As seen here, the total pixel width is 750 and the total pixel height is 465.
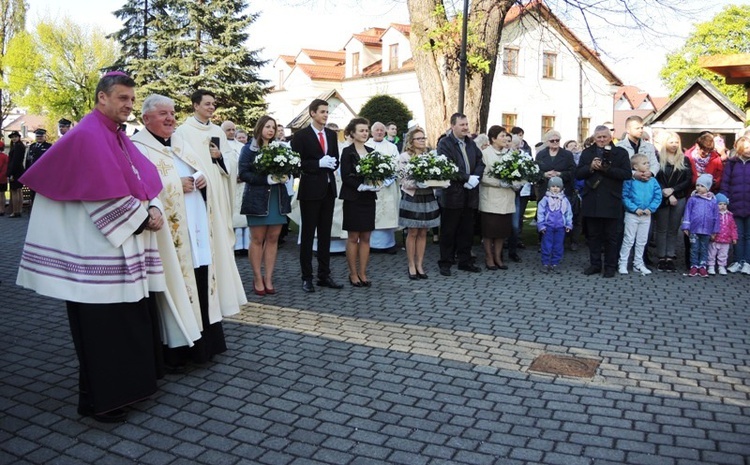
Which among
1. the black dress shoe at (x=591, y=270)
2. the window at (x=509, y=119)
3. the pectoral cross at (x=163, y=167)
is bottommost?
the black dress shoe at (x=591, y=270)

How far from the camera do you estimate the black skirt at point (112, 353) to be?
4.69m

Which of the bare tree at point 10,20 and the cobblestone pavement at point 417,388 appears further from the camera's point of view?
the bare tree at point 10,20

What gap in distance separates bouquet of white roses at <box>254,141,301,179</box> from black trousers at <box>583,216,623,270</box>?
454 centimetres

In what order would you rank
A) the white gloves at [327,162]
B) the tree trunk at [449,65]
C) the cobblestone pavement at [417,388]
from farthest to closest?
the tree trunk at [449,65] < the white gloves at [327,162] < the cobblestone pavement at [417,388]

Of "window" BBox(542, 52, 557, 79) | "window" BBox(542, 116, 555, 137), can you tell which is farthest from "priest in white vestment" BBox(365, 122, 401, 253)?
"window" BBox(542, 116, 555, 137)

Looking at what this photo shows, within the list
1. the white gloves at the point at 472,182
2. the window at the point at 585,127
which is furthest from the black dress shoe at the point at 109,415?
the window at the point at 585,127

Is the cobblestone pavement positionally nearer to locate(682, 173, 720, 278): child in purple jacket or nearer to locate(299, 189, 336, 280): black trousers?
locate(299, 189, 336, 280): black trousers

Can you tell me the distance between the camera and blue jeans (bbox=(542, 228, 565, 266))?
34.7ft

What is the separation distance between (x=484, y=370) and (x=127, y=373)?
2809 mm

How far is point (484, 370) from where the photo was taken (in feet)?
19.1

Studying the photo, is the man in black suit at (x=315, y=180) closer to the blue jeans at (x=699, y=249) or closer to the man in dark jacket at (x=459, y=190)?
the man in dark jacket at (x=459, y=190)

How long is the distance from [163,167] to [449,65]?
371 inches

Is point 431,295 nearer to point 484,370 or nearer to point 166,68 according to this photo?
point 484,370

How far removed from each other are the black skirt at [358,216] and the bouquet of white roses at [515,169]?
222 centimetres
